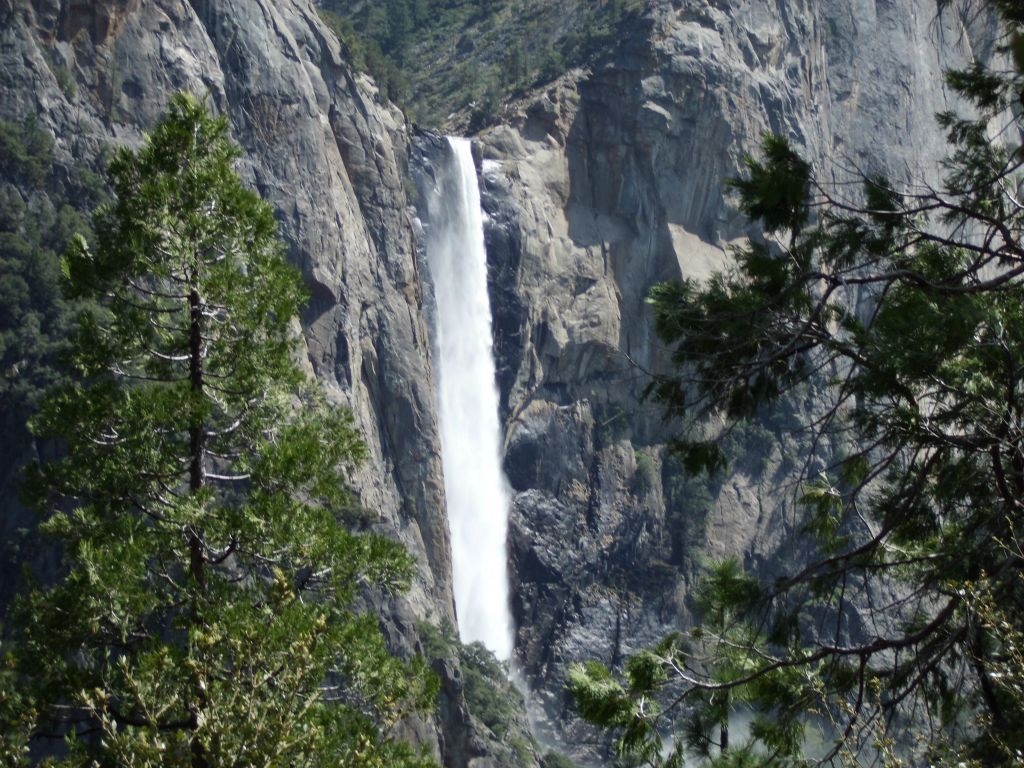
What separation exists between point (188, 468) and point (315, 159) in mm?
31407

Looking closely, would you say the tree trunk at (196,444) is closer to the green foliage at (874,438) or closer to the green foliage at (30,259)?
the green foliage at (874,438)

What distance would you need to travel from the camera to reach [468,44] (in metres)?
72.0

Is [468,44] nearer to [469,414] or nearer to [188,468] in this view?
[469,414]

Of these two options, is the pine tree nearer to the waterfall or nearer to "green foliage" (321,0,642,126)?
the waterfall

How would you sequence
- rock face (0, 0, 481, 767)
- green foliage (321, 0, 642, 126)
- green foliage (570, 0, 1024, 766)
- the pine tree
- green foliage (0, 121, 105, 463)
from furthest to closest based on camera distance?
1. green foliage (321, 0, 642, 126)
2. rock face (0, 0, 481, 767)
3. green foliage (0, 121, 105, 463)
4. the pine tree
5. green foliage (570, 0, 1024, 766)

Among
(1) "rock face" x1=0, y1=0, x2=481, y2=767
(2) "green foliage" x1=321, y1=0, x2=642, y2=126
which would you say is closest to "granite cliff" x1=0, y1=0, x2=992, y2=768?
(1) "rock face" x1=0, y1=0, x2=481, y2=767

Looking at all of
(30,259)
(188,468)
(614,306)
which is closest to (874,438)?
(188,468)

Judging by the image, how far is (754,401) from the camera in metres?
8.78

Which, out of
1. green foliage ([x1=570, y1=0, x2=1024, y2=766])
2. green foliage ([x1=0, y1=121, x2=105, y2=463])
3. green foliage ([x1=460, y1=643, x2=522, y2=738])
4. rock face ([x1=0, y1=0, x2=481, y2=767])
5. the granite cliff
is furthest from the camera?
green foliage ([x1=460, y1=643, x2=522, y2=738])

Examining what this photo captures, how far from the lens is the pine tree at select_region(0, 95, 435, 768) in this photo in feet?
27.5

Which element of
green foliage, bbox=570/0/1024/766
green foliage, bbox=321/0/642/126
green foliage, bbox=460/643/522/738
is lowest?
green foliage, bbox=570/0/1024/766

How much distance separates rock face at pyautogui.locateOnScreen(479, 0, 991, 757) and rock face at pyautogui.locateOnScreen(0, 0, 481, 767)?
20.8 ft

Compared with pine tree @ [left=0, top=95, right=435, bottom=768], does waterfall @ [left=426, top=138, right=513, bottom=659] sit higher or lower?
higher

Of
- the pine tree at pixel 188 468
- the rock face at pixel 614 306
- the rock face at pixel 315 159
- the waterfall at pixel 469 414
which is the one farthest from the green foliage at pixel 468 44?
the pine tree at pixel 188 468
